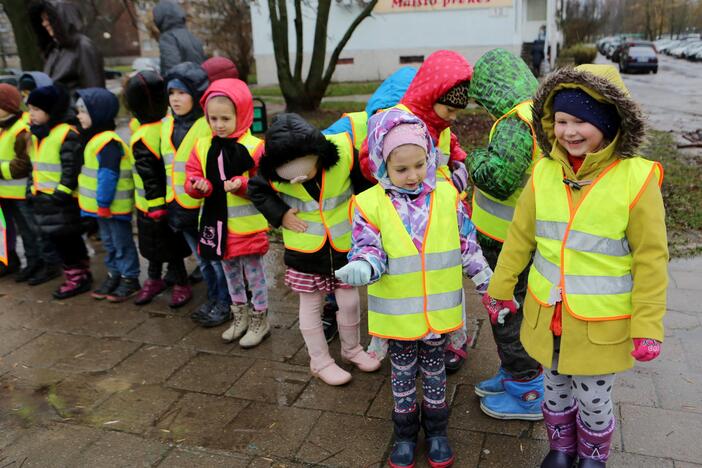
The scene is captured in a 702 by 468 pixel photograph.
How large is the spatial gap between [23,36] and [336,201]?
28.2 ft

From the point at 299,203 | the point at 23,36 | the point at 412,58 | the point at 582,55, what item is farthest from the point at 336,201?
the point at 582,55

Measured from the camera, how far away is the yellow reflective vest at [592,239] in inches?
86.4

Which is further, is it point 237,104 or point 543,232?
point 237,104

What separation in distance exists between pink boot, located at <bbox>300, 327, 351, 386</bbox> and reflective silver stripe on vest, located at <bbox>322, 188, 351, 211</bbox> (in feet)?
2.45

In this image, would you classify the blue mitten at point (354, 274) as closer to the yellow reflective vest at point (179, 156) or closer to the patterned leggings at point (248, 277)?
the patterned leggings at point (248, 277)

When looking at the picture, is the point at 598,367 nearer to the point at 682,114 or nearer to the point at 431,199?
the point at 431,199

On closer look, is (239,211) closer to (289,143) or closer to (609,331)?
(289,143)

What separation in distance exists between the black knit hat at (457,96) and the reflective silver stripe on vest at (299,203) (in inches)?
34.7

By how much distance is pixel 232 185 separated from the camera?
12.1 ft

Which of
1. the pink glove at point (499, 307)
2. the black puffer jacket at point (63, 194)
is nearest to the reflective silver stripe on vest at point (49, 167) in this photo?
the black puffer jacket at point (63, 194)

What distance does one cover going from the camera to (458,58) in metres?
3.23

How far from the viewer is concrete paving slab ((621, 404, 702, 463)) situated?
2.83 m

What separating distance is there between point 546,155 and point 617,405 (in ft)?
5.04

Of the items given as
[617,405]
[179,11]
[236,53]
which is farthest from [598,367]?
[236,53]
